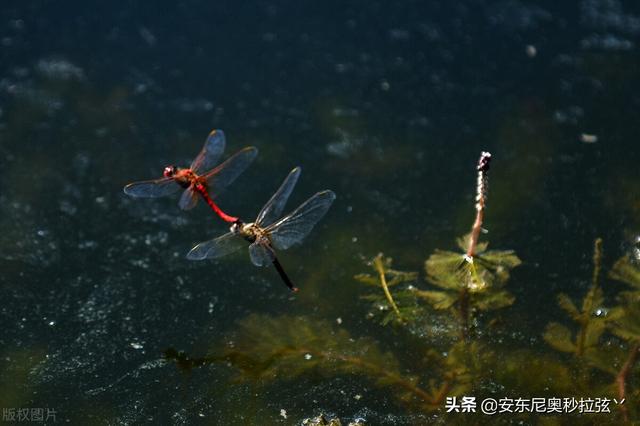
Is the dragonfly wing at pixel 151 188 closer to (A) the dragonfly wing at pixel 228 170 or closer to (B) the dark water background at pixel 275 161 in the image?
(A) the dragonfly wing at pixel 228 170

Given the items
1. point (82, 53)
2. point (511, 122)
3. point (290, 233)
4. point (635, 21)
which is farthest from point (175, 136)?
point (635, 21)

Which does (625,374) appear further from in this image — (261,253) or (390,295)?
(261,253)

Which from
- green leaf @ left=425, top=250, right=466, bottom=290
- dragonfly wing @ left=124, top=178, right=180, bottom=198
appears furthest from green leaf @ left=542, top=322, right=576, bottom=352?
dragonfly wing @ left=124, top=178, right=180, bottom=198

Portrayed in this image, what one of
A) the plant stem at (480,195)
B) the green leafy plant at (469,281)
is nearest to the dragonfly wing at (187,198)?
the green leafy plant at (469,281)

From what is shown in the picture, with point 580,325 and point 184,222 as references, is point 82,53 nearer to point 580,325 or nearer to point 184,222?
point 184,222

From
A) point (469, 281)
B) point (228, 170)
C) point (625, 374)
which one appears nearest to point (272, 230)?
point (228, 170)

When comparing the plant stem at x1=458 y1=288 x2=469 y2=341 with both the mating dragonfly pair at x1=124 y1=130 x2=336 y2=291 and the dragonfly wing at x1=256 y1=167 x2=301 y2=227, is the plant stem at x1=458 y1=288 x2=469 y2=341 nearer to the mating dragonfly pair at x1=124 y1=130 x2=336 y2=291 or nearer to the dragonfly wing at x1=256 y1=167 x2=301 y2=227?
the mating dragonfly pair at x1=124 y1=130 x2=336 y2=291
